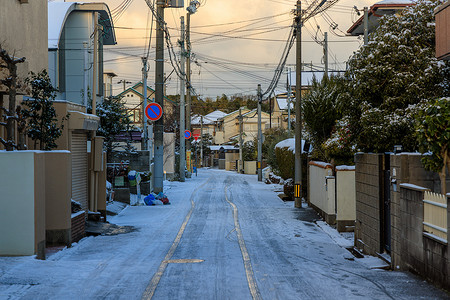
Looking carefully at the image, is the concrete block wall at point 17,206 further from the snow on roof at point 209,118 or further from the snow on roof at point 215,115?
the snow on roof at point 215,115

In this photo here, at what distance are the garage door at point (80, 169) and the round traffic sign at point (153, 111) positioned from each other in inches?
277

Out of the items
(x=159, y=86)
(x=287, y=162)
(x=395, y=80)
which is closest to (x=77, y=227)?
(x=395, y=80)

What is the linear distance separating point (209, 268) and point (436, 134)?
14.9 ft

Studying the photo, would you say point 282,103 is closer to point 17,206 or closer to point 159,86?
point 159,86

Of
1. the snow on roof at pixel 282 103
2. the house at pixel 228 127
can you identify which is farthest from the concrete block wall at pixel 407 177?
the house at pixel 228 127

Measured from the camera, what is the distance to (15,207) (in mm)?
10133

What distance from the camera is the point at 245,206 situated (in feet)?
73.9

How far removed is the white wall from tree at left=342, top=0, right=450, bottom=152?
25.0 feet

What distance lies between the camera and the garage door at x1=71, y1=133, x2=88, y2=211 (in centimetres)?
1587

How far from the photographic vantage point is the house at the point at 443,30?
425 inches

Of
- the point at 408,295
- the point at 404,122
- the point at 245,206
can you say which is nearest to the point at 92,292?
the point at 408,295

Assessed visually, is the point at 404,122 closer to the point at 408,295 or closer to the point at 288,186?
the point at 408,295

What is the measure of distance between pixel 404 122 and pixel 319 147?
979cm

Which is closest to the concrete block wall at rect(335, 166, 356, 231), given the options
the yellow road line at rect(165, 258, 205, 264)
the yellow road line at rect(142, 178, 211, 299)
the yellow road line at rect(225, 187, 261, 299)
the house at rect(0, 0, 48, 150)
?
the yellow road line at rect(225, 187, 261, 299)
